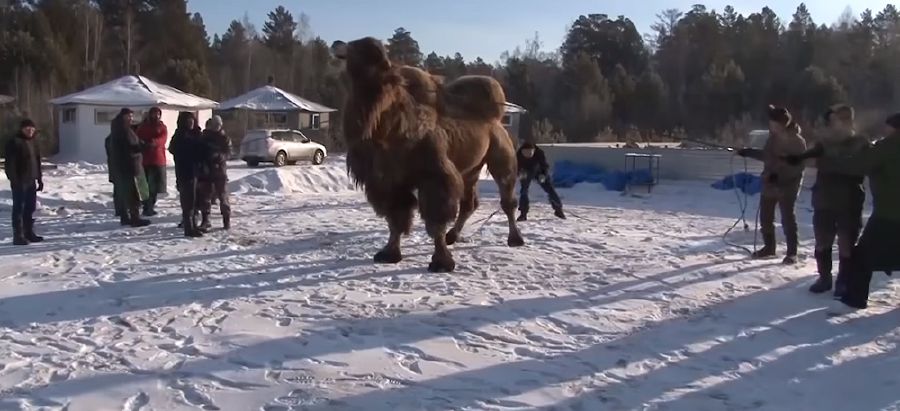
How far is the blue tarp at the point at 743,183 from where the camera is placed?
19234 mm

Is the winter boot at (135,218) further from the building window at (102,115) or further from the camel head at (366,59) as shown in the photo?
the building window at (102,115)

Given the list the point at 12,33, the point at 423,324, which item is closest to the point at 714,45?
the point at 12,33

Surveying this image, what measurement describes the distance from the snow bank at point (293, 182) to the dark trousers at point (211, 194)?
7.17 m

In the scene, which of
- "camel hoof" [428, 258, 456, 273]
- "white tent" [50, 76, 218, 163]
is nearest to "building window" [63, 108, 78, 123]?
"white tent" [50, 76, 218, 163]

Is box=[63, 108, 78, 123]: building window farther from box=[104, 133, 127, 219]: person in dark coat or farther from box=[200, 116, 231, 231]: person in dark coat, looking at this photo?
box=[200, 116, 231, 231]: person in dark coat

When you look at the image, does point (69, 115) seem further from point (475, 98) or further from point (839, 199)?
point (839, 199)

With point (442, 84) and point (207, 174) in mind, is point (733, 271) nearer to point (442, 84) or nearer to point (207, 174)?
point (442, 84)

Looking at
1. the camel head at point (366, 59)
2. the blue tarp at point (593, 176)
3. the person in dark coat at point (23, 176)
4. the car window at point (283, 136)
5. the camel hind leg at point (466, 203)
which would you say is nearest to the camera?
the camel head at point (366, 59)

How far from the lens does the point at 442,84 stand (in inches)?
354

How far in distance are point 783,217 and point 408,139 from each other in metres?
4.20

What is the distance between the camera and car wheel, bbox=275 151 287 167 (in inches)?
1220

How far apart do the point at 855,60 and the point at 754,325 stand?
119ft

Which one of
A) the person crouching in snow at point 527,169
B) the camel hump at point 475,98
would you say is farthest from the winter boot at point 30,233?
the person crouching in snow at point 527,169

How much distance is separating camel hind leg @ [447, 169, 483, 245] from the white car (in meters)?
21.1
